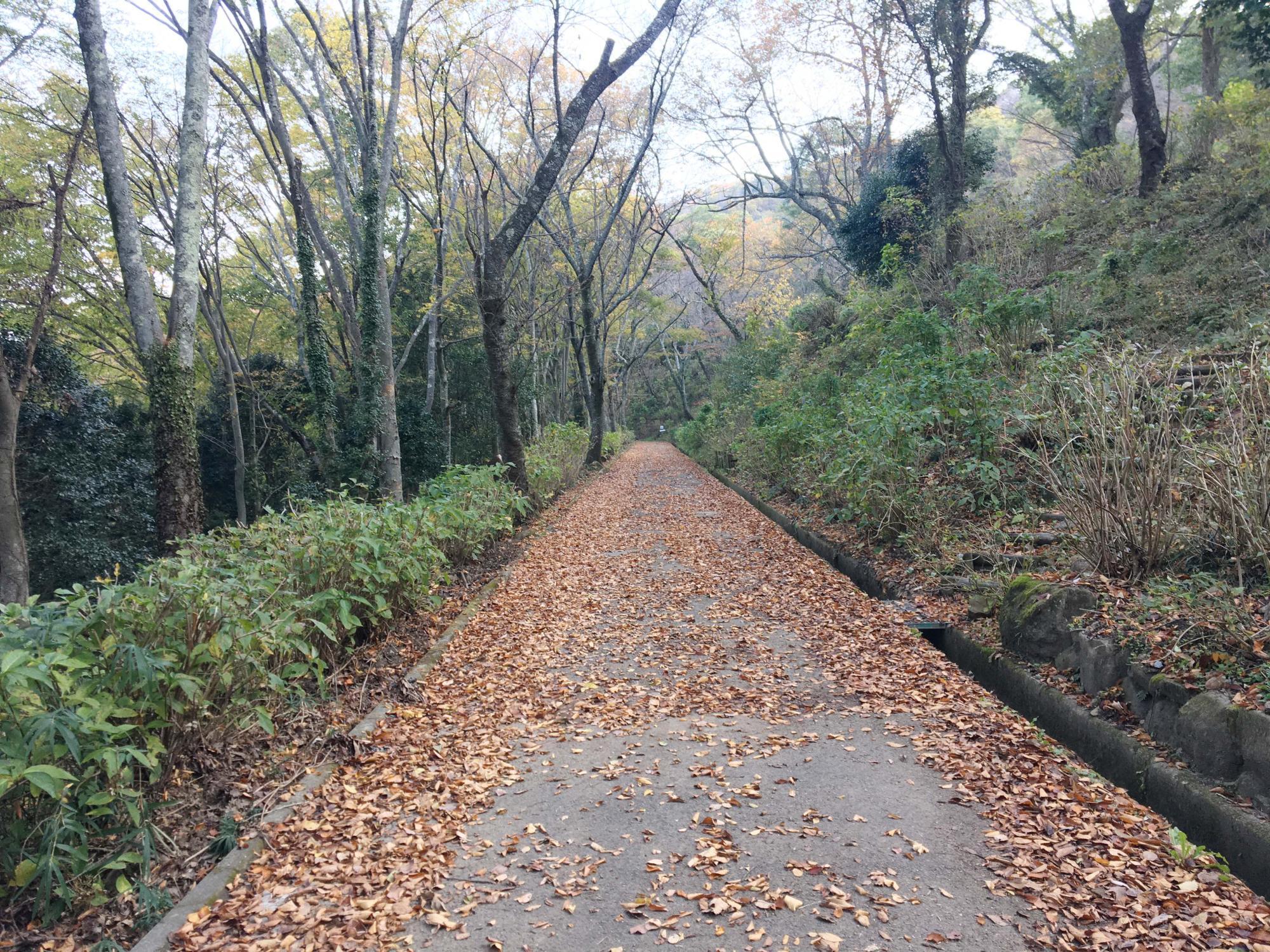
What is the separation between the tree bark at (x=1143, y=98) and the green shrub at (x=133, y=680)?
39.2 ft

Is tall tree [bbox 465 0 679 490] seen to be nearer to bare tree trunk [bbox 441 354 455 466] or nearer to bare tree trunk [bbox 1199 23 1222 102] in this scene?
bare tree trunk [bbox 441 354 455 466]

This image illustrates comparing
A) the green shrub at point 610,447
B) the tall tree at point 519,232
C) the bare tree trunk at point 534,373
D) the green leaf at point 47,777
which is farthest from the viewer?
the green shrub at point 610,447

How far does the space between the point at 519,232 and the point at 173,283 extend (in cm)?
432

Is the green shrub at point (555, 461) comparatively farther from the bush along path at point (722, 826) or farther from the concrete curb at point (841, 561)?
the bush along path at point (722, 826)

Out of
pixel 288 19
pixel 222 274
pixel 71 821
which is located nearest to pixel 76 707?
pixel 71 821

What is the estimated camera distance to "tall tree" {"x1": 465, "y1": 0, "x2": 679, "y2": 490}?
8.83 m

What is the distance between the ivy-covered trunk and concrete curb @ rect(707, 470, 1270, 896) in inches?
228

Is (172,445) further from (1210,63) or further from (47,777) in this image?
(1210,63)

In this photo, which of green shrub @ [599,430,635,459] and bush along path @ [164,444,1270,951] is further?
green shrub @ [599,430,635,459]

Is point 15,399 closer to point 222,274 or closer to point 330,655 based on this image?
point 330,655

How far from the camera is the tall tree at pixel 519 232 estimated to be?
8.83m

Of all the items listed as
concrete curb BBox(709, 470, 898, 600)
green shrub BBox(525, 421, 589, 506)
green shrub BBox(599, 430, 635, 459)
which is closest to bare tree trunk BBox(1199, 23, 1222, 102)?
concrete curb BBox(709, 470, 898, 600)

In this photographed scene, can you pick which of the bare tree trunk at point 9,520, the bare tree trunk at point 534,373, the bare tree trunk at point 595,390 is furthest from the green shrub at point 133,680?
the bare tree trunk at point 534,373

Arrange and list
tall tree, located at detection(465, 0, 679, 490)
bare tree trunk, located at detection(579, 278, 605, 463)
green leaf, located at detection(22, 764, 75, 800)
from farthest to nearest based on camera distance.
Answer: bare tree trunk, located at detection(579, 278, 605, 463) < tall tree, located at detection(465, 0, 679, 490) < green leaf, located at detection(22, 764, 75, 800)
